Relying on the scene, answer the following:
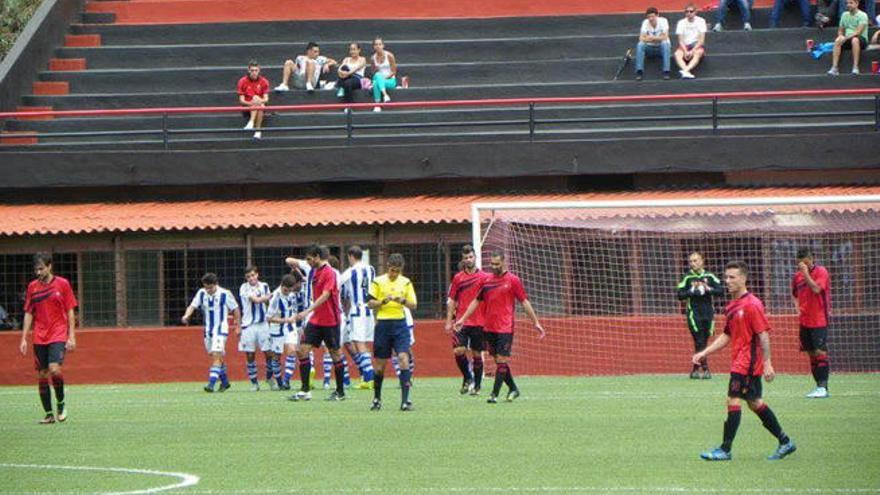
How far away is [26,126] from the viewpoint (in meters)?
32.8

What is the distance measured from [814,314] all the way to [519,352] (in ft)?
22.7

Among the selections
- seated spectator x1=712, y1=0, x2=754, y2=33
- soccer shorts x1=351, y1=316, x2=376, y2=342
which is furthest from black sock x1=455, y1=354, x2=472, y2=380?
seated spectator x1=712, y1=0, x2=754, y2=33

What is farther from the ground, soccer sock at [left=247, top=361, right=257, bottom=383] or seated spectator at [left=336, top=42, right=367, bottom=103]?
seated spectator at [left=336, top=42, right=367, bottom=103]

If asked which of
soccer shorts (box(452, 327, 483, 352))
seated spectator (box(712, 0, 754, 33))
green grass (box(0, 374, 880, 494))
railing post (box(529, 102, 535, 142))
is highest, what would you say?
seated spectator (box(712, 0, 754, 33))

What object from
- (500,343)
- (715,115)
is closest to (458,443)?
(500,343)

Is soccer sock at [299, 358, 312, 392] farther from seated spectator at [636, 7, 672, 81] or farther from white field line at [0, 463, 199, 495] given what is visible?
seated spectator at [636, 7, 672, 81]

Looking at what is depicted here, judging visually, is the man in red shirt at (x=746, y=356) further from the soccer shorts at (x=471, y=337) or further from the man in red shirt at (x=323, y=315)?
the soccer shorts at (x=471, y=337)

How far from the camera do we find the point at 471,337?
22.0 metres

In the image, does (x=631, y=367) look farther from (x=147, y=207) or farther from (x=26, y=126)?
(x=26, y=126)

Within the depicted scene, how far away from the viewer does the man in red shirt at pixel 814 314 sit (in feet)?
68.0

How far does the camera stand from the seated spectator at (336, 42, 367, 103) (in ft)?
107

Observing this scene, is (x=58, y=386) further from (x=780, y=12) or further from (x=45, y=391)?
(x=780, y=12)

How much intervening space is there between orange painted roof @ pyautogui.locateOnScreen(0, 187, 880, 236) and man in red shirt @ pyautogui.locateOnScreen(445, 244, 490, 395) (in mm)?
5647

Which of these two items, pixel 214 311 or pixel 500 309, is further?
pixel 214 311
